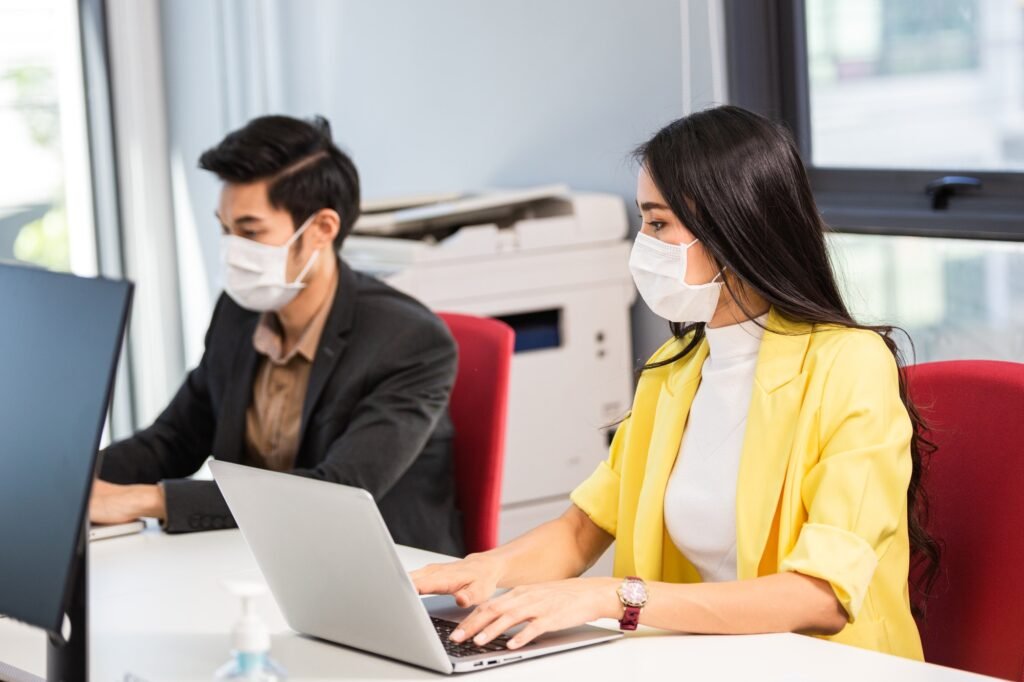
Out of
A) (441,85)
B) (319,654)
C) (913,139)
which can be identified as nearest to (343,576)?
(319,654)

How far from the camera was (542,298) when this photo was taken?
3.19m

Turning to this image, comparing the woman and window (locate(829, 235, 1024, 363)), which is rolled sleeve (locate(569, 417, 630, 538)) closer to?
the woman

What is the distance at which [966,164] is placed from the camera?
2824mm

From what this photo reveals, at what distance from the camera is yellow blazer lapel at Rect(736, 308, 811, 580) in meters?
1.64

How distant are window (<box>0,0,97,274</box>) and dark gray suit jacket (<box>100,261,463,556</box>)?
248 centimetres

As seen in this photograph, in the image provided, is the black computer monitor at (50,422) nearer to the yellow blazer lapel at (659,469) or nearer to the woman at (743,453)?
the woman at (743,453)

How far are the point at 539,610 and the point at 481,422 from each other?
82cm

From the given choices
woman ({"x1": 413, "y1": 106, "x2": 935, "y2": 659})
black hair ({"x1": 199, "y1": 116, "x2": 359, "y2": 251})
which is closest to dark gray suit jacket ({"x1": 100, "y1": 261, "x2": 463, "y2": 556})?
black hair ({"x1": 199, "y1": 116, "x2": 359, "y2": 251})

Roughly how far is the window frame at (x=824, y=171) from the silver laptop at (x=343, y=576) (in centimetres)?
160

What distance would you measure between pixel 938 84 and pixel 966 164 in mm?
173

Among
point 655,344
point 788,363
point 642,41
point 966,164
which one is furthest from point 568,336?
point 788,363

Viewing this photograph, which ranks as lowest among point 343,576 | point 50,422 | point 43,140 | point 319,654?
point 319,654

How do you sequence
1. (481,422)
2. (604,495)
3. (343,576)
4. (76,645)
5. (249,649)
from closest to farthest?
1. (249,649)
2. (76,645)
3. (343,576)
4. (604,495)
5. (481,422)

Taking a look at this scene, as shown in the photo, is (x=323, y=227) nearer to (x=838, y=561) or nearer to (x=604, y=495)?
(x=604, y=495)
